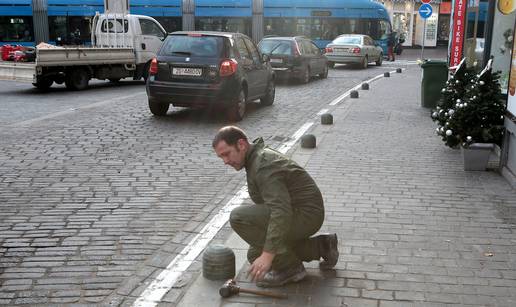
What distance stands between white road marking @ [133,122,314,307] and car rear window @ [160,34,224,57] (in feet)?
18.7

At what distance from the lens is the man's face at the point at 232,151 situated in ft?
12.0

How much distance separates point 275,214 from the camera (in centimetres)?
361

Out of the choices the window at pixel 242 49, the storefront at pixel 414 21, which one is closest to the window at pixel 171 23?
the window at pixel 242 49

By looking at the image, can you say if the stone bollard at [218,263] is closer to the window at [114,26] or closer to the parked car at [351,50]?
the window at [114,26]

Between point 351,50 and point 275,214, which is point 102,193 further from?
point 351,50

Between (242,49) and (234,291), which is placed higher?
(242,49)

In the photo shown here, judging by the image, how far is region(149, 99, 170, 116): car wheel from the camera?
39.7ft

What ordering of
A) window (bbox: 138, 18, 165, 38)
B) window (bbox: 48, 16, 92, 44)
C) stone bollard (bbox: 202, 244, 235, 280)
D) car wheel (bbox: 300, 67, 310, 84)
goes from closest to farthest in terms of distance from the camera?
stone bollard (bbox: 202, 244, 235, 280)
car wheel (bbox: 300, 67, 310, 84)
window (bbox: 138, 18, 165, 38)
window (bbox: 48, 16, 92, 44)

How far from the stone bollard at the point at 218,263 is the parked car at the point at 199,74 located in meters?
7.46

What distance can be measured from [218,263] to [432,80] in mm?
10744

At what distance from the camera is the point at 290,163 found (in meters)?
3.84

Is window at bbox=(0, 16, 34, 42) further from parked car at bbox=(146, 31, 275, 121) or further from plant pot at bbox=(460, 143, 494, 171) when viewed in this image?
plant pot at bbox=(460, 143, 494, 171)

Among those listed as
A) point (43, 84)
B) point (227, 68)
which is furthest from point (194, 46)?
point (43, 84)

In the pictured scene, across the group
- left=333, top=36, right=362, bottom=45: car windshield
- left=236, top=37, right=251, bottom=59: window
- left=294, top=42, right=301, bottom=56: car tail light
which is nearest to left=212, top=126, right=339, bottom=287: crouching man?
left=236, top=37, right=251, bottom=59: window
